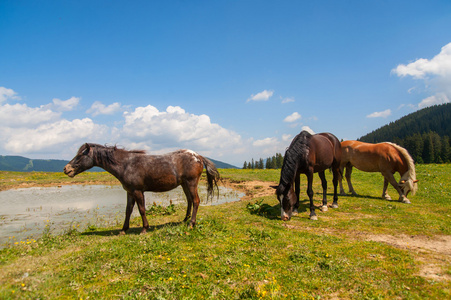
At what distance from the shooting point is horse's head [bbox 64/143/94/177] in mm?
8383

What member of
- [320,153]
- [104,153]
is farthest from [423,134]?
[104,153]

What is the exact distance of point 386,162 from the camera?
1355 cm

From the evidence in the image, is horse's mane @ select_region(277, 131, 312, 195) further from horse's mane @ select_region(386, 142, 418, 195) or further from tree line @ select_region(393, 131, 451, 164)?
tree line @ select_region(393, 131, 451, 164)

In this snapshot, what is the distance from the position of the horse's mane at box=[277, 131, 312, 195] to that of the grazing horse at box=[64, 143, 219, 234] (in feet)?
11.3

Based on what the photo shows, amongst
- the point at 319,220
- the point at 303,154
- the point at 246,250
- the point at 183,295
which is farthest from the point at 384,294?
the point at 303,154

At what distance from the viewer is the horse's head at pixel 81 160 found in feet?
27.5

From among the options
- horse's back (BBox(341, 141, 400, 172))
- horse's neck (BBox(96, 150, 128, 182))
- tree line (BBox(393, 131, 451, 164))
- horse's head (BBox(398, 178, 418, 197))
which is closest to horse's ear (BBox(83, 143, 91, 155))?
horse's neck (BBox(96, 150, 128, 182))

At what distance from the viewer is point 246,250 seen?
20.3 ft

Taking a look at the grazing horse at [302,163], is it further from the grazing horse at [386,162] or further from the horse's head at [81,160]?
the horse's head at [81,160]

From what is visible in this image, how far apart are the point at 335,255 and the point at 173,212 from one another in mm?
8325

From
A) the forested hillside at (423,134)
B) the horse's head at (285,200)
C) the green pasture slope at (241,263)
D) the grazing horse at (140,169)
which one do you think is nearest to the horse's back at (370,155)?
the green pasture slope at (241,263)

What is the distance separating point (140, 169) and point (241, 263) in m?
4.93

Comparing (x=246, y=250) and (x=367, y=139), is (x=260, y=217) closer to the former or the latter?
(x=246, y=250)

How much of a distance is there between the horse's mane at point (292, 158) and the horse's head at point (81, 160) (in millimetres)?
7279
